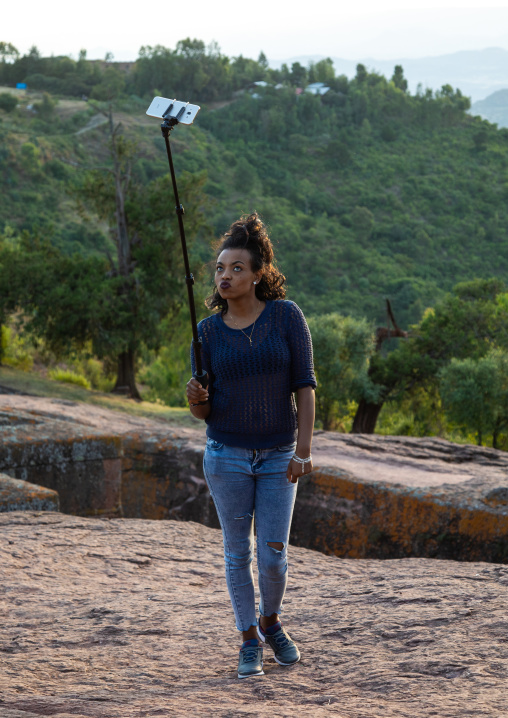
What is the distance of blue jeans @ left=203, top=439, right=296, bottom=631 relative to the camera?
3301mm

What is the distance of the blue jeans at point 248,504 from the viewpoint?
10.8 ft

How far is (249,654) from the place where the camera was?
3.35 meters

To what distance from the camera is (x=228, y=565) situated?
343cm

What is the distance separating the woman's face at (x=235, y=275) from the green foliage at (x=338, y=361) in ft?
72.3

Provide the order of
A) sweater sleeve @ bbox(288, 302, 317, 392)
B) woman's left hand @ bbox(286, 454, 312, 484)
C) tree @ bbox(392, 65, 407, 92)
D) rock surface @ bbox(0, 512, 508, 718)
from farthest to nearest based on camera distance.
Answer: tree @ bbox(392, 65, 407, 92)
sweater sleeve @ bbox(288, 302, 317, 392)
woman's left hand @ bbox(286, 454, 312, 484)
rock surface @ bbox(0, 512, 508, 718)

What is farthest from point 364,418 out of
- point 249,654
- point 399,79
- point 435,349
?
point 399,79

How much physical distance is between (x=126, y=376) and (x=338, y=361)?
24.3 ft

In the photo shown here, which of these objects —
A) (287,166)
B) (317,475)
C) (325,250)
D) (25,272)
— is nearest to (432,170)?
(287,166)

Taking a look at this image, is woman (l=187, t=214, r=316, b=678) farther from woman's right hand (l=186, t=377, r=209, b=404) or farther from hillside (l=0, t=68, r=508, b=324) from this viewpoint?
hillside (l=0, t=68, r=508, b=324)

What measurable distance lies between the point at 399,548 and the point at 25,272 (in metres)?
18.1

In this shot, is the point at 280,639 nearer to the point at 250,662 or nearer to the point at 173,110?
the point at 250,662

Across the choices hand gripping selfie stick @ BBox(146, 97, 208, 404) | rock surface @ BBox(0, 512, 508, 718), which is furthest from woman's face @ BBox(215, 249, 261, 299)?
rock surface @ BBox(0, 512, 508, 718)

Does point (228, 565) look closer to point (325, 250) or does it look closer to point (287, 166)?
point (325, 250)

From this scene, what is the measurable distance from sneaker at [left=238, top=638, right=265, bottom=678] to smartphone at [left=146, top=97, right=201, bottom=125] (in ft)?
7.83
